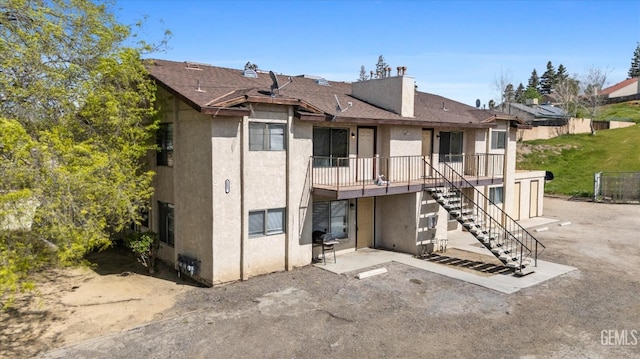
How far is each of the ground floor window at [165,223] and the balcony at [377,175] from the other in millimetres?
5476

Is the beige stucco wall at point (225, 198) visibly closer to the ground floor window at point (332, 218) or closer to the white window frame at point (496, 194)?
the ground floor window at point (332, 218)

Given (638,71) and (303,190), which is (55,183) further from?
(638,71)

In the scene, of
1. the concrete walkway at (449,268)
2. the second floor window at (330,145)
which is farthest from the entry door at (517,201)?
the second floor window at (330,145)

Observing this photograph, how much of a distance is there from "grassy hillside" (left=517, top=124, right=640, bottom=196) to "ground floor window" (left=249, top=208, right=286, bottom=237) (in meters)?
31.9

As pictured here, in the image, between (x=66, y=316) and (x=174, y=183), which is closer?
(x=66, y=316)

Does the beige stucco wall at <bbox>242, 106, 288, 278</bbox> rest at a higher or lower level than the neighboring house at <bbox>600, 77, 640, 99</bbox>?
lower

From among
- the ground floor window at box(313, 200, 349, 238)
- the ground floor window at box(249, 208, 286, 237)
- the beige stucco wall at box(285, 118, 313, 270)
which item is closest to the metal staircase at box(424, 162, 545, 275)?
the ground floor window at box(313, 200, 349, 238)

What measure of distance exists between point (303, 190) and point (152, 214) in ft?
20.4

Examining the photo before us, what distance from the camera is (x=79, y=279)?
14.3 meters

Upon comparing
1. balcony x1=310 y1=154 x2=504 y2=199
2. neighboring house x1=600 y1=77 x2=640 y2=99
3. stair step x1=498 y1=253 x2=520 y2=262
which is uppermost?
neighboring house x1=600 y1=77 x2=640 y2=99

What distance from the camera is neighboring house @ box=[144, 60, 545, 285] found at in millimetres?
13516

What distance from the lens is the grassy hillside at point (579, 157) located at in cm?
4066

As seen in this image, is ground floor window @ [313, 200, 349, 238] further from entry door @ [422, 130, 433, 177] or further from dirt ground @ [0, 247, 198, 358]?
dirt ground @ [0, 247, 198, 358]

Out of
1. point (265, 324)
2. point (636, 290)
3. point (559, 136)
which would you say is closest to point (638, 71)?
point (559, 136)
